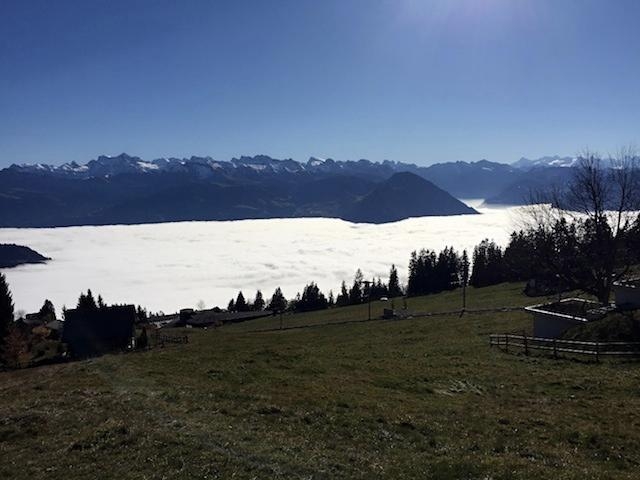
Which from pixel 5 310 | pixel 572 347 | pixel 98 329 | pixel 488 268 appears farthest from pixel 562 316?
A: pixel 488 268

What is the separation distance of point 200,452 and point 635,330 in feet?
92.8

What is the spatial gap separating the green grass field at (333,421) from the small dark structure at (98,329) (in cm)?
3801

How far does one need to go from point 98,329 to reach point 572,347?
5741 centimetres

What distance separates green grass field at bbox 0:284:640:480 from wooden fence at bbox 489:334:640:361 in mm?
1263

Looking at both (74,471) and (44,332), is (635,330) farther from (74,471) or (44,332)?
(44,332)

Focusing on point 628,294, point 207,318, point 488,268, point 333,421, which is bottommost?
point 207,318

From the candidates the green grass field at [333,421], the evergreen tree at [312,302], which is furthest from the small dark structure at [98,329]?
the evergreen tree at [312,302]

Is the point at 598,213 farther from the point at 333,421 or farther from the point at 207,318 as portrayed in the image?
the point at 207,318

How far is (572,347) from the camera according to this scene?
1252 inches

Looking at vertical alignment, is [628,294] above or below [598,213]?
below

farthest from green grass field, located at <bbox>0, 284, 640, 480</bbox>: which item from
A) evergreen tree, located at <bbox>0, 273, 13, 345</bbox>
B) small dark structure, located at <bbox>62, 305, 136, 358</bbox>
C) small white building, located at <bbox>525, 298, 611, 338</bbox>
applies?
evergreen tree, located at <bbox>0, 273, 13, 345</bbox>

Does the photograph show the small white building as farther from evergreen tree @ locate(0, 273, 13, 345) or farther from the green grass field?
evergreen tree @ locate(0, 273, 13, 345)

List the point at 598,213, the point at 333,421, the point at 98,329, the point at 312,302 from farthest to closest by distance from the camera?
the point at 312,302, the point at 98,329, the point at 598,213, the point at 333,421

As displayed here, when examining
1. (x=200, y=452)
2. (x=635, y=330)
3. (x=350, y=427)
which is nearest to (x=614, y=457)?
(x=350, y=427)
